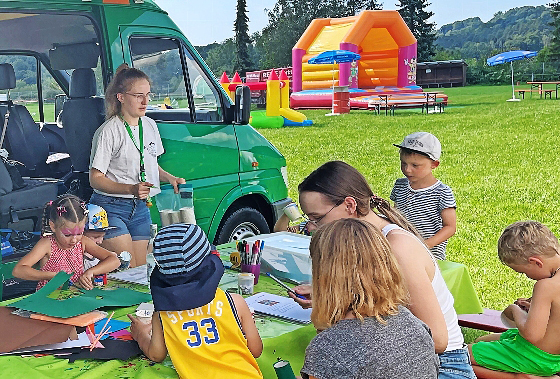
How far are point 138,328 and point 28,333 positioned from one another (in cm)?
38

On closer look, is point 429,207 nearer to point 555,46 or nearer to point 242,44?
point 242,44

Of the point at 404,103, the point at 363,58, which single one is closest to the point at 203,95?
the point at 404,103

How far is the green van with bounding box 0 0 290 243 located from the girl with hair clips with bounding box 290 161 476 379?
2.12 m

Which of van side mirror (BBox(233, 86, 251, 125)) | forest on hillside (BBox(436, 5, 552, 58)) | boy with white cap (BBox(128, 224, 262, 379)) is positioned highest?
forest on hillside (BBox(436, 5, 552, 58))

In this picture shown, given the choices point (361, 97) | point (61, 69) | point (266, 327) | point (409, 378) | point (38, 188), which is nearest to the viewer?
point (409, 378)

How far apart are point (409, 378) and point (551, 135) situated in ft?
47.8

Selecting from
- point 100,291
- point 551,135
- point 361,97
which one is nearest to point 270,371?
point 100,291

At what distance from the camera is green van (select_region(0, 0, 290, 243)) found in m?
4.43

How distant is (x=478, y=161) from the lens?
40.0 ft

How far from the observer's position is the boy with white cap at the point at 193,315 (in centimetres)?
204

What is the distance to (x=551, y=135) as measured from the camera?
15.1 metres

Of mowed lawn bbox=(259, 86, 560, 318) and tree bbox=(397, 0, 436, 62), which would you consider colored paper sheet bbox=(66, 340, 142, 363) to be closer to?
mowed lawn bbox=(259, 86, 560, 318)

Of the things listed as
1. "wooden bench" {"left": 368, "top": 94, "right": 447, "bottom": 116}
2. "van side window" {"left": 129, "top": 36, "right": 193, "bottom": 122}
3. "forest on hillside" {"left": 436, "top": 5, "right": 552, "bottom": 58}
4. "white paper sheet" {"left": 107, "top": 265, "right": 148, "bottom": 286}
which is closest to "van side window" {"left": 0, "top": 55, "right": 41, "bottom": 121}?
"van side window" {"left": 129, "top": 36, "right": 193, "bottom": 122}

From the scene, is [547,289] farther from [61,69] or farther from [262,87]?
[262,87]
